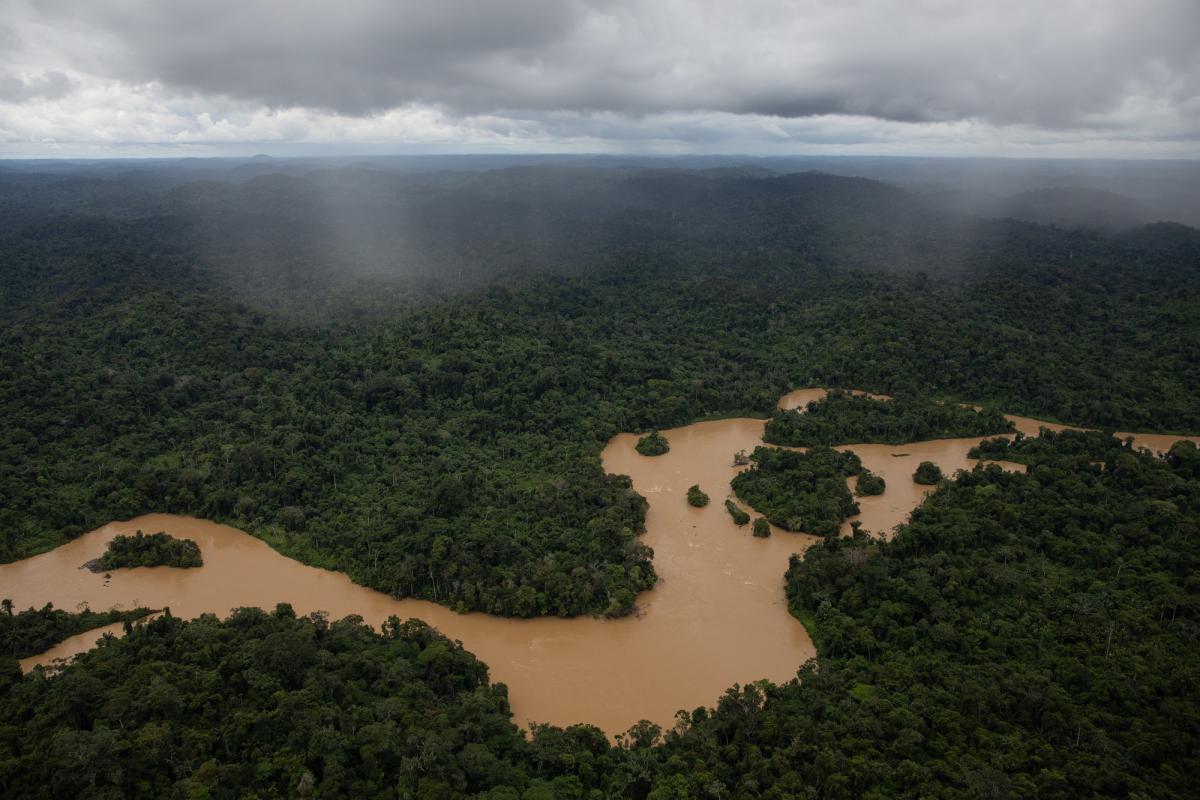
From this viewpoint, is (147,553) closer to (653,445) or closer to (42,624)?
(42,624)

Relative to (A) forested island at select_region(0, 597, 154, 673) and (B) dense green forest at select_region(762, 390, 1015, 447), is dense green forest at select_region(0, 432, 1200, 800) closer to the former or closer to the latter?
(A) forested island at select_region(0, 597, 154, 673)

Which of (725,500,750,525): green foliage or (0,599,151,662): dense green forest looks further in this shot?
(725,500,750,525): green foliage

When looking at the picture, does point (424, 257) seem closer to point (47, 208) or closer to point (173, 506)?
point (173, 506)

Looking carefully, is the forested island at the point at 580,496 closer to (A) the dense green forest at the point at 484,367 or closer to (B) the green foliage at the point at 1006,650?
(B) the green foliage at the point at 1006,650

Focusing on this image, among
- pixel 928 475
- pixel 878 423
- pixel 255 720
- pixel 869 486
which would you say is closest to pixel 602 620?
pixel 255 720

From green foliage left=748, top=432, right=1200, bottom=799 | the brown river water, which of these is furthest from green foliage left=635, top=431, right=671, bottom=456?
green foliage left=748, top=432, right=1200, bottom=799
